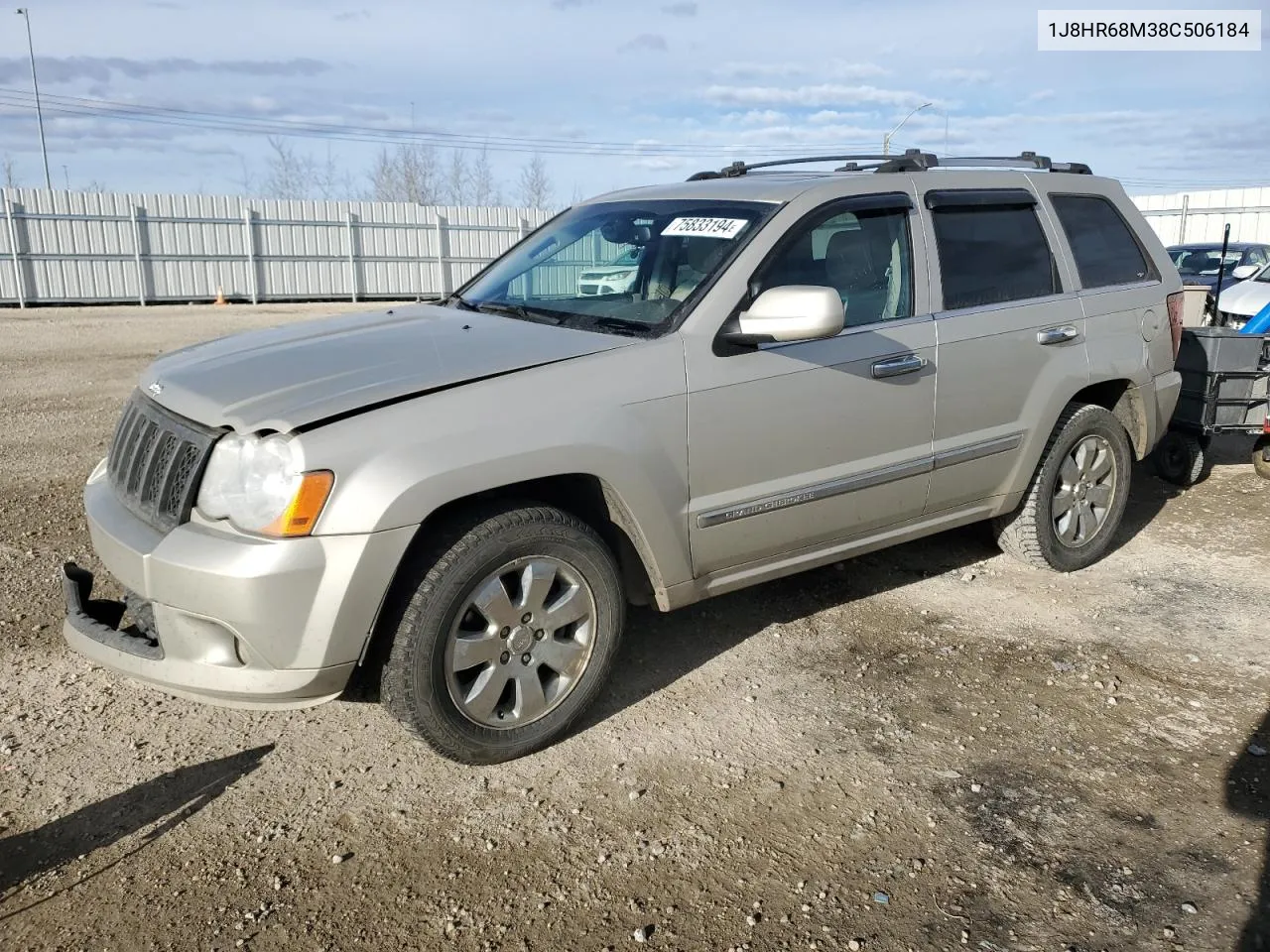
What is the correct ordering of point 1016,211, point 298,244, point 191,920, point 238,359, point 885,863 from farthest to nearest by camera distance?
1. point 298,244
2. point 1016,211
3. point 238,359
4. point 885,863
5. point 191,920

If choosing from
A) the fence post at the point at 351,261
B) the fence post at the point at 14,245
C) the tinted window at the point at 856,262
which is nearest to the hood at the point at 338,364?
the tinted window at the point at 856,262

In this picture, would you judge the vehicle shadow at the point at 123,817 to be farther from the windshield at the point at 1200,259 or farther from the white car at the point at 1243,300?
the windshield at the point at 1200,259

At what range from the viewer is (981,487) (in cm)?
464

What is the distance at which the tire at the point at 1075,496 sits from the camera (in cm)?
497

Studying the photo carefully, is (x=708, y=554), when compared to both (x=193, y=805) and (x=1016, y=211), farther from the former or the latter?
(x=1016, y=211)

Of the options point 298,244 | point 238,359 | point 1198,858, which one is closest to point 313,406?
point 238,359


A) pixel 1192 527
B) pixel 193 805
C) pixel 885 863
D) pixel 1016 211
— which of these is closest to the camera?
pixel 885 863

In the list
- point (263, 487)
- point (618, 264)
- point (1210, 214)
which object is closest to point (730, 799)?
point (263, 487)

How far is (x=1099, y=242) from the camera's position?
5176 millimetres

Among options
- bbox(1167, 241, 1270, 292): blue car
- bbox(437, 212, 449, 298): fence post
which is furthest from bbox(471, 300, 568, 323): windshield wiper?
bbox(437, 212, 449, 298): fence post

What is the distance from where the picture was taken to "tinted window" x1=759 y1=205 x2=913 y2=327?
3943mm

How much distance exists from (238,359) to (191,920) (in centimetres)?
181

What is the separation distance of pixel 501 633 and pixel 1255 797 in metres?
2.44

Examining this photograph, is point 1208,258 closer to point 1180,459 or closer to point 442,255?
point 1180,459
